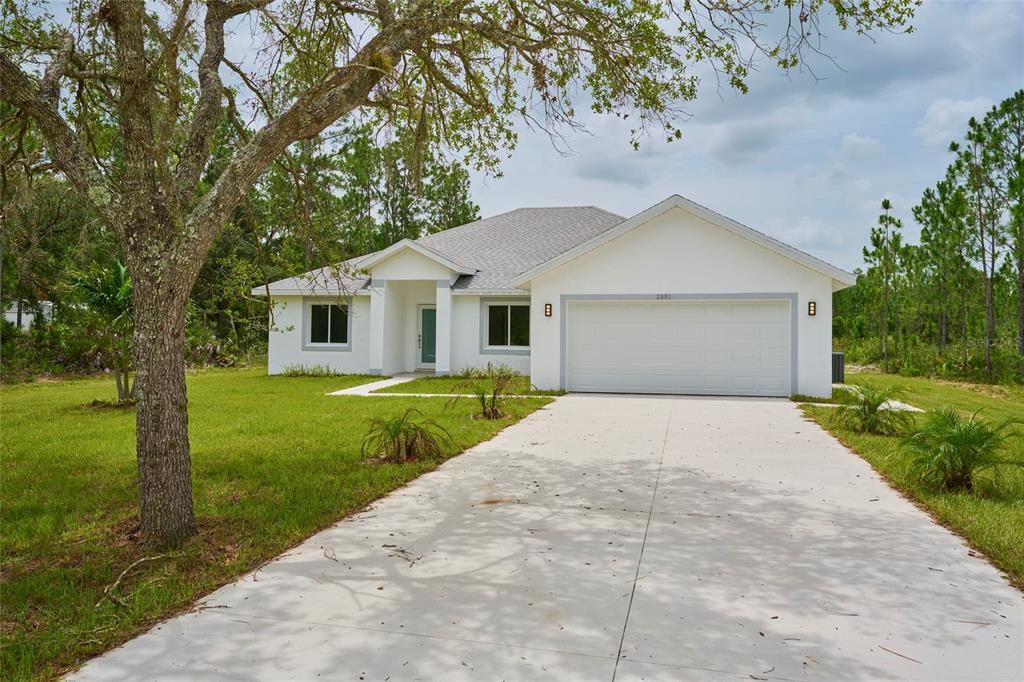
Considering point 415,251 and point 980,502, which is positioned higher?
point 415,251

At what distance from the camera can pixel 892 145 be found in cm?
1174

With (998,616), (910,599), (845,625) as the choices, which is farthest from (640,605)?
(998,616)

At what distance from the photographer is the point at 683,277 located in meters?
14.7

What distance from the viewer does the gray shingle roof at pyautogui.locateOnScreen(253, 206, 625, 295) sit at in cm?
1938

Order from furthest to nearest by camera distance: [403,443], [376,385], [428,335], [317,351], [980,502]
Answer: [428,335] < [317,351] < [376,385] < [403,443] < [980,502]

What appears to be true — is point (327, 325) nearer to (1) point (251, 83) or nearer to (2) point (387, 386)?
(2) point (387, 386)

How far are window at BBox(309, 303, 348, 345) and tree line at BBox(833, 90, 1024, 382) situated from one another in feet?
62.1

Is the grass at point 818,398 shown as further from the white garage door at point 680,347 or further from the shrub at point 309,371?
the shrub at point 309,371

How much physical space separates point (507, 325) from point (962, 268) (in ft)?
51.7

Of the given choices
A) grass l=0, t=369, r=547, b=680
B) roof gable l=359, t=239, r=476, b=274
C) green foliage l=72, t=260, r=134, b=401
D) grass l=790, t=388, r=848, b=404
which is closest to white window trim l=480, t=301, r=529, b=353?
roof gable l=359, t=239, r=476, b=274

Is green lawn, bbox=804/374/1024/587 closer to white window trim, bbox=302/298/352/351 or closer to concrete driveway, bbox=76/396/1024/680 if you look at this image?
concrete driveway, bbox=76/396/1024/680

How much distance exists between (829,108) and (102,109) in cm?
975

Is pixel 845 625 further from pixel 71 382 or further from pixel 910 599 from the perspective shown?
pixel 71 382

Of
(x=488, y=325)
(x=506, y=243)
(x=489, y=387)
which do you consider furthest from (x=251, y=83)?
(x=506, y=243)
